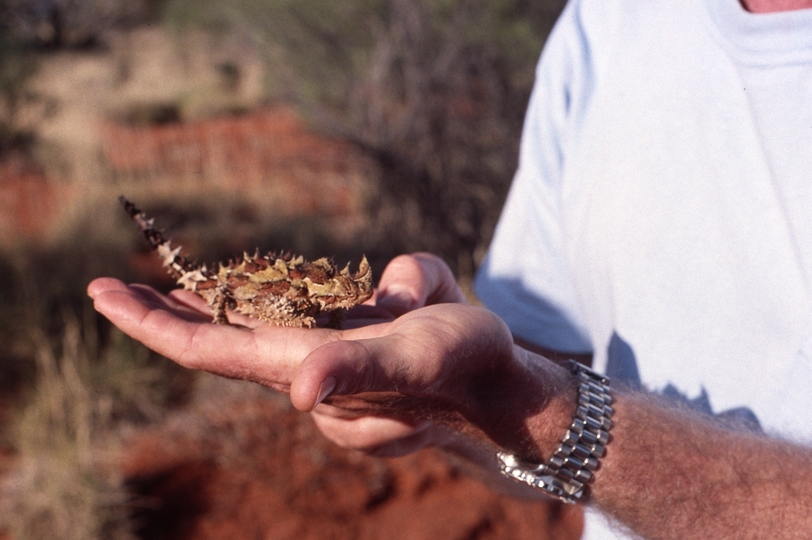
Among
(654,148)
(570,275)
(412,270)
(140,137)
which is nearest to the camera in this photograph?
(654,148)

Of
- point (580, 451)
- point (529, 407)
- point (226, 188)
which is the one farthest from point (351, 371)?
point (226, 188)

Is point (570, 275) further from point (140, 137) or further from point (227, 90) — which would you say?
point (227, 90)

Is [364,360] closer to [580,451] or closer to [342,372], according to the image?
[342,372]

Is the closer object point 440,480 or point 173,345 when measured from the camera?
point 173,345

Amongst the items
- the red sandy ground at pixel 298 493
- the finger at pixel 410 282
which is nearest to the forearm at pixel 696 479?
the finger at pixel 410 282

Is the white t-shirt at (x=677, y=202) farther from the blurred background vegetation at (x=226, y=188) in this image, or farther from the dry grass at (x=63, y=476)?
the blurred background vegetation at (x=226, y=188)

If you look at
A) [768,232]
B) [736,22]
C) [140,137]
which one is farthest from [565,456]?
[140,137]
